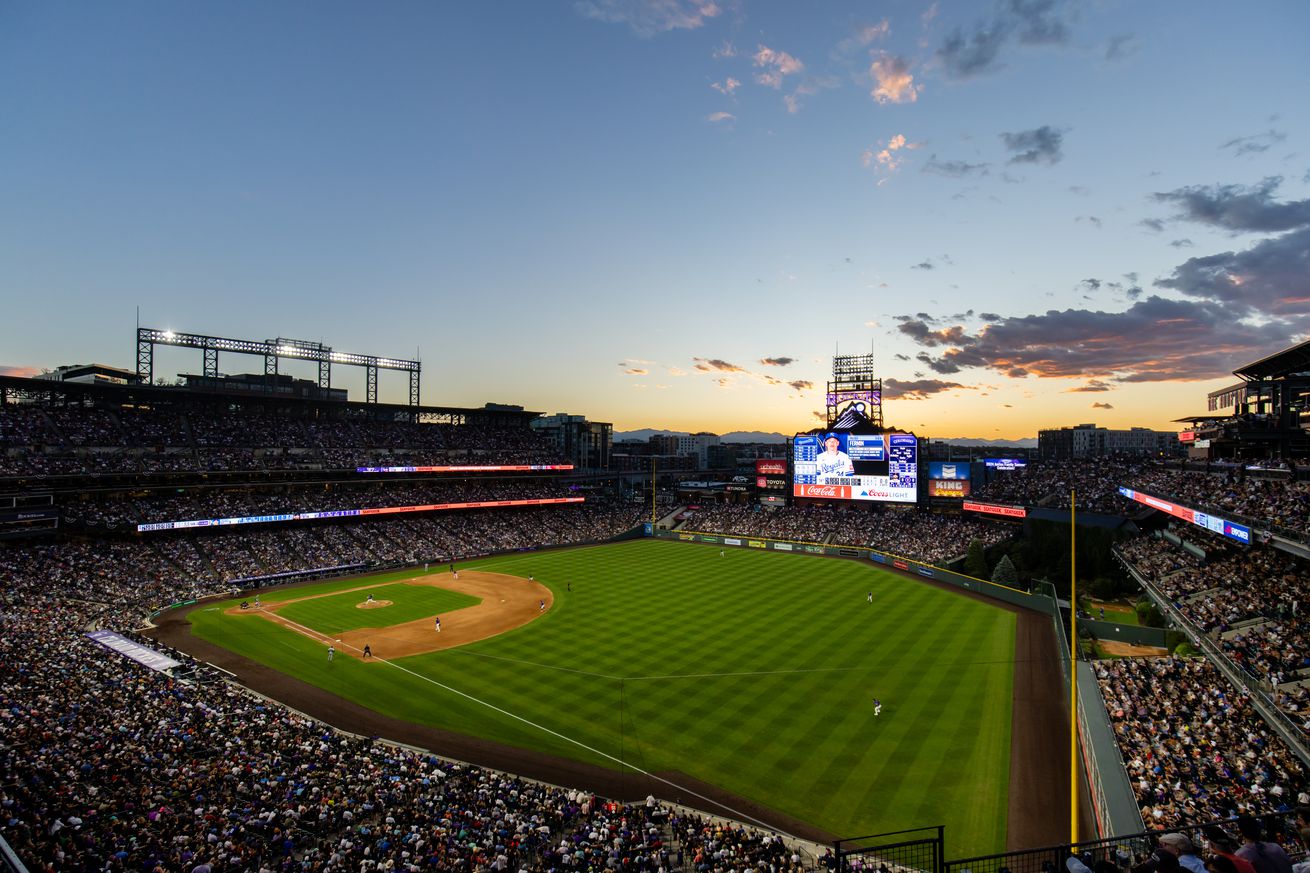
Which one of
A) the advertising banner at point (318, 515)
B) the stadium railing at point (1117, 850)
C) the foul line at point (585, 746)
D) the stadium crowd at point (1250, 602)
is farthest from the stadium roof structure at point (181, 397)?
the stadium crowd at point (1250, 602)

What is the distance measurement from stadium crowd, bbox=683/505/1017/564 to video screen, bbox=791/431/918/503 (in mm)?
3262

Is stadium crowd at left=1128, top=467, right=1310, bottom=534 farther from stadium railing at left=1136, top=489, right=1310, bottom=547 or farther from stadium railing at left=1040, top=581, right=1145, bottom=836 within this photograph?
stadium railing at left=1040, top=581, right=1145, bottom=836

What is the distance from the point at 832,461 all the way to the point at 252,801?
63.2 m

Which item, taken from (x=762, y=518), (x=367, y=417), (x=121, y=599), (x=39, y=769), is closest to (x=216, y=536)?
(x=121, y=599)

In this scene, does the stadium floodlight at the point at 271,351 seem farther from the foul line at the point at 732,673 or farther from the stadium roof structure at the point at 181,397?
the foul line at the point at 732,673

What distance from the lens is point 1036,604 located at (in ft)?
145

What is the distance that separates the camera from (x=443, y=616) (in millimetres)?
43438

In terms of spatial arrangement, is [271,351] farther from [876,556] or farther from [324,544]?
[876,556]

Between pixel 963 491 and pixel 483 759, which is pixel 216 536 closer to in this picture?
pixel 483 759

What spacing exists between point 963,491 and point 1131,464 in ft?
54.9

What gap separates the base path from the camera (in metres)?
37.4

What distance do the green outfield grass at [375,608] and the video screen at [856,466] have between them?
137 feet

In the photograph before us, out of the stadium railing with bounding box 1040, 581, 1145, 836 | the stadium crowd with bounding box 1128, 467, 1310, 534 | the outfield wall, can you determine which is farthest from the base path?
the stadium crowd with bounding box 1128, 467, 1310, 534

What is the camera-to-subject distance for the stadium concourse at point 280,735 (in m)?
15.6
